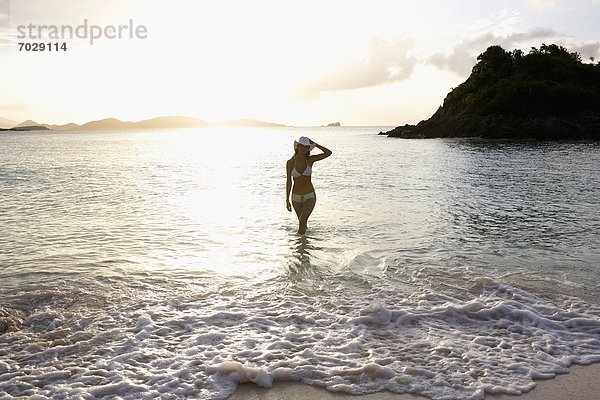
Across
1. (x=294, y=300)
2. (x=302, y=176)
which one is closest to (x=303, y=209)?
(x=302, y=176)

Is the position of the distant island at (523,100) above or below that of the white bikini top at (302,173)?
above

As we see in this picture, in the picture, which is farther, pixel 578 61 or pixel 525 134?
pixel 578 61

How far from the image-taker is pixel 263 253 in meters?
9.73

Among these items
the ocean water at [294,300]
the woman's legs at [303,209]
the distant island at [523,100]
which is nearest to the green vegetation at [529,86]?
the distant island at [523,100]

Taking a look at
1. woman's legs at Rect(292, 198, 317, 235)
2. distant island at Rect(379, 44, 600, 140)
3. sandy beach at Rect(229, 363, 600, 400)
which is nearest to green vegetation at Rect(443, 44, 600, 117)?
distant island at Rect(379, 44, 600, 140)

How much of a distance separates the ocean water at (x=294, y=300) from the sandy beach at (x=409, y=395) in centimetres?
9

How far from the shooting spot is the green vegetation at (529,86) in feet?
252

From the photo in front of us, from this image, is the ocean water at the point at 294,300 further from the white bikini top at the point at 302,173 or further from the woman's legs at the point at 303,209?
the white bikini top at the point at 302,173

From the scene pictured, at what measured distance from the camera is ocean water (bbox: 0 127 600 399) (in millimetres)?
4684

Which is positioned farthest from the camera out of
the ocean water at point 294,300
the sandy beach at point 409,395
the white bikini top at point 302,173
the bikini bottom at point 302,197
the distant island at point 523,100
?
the distant island at point 523,100

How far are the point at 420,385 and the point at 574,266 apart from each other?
19.7ft

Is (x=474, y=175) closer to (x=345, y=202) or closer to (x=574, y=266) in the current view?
(x=345, y=202)

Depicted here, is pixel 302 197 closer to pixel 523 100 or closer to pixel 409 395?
pixel 409 395

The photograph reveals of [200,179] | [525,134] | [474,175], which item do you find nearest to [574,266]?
[474,175]
